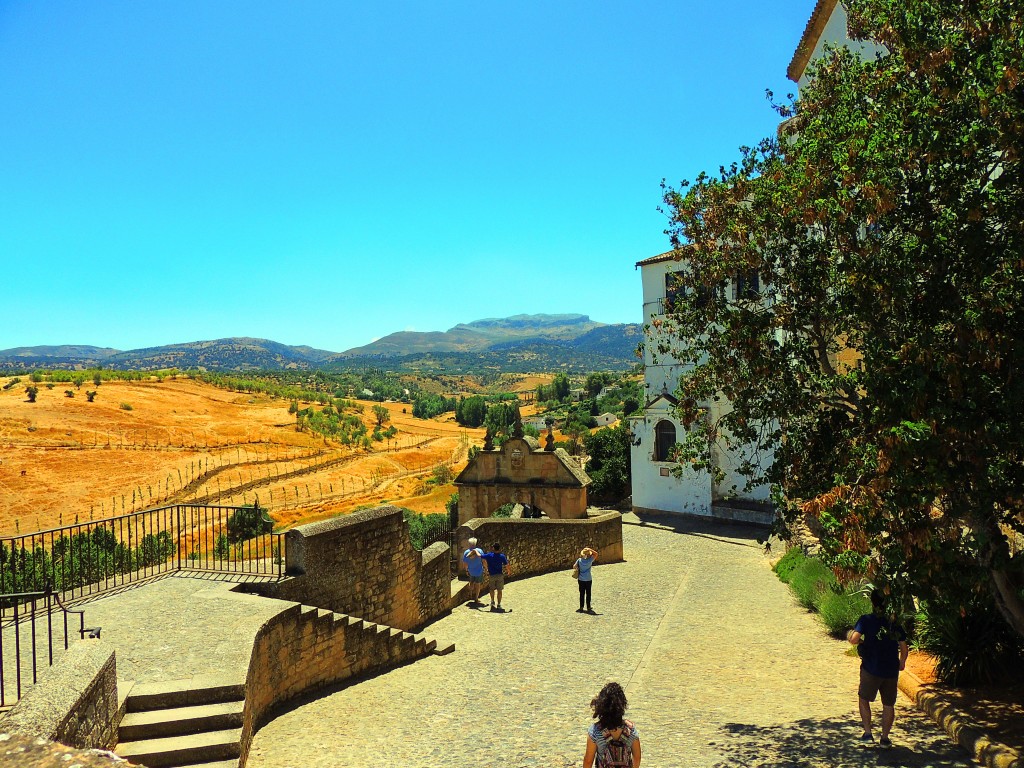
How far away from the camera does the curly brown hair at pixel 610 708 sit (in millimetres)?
5430

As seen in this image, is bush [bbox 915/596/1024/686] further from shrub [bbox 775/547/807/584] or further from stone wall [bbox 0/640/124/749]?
stone wall [bbox 0/640/124/749]

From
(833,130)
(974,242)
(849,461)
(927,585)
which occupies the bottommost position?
(927,585)

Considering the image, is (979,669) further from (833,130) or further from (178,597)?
(178,597)

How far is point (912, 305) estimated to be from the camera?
23.2 ft

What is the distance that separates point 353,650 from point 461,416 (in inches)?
3682

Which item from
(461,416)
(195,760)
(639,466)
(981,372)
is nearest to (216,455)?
(639,466)

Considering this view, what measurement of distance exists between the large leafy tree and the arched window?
2100cm

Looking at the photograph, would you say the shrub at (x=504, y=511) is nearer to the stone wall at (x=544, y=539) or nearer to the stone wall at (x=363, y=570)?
the stone wall at (x=544, y=539)

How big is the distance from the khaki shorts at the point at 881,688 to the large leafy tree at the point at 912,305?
113 cm

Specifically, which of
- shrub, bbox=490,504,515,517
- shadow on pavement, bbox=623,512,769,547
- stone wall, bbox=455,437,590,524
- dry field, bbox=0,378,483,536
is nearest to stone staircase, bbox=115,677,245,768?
shrub, bbox=490,504,515,517

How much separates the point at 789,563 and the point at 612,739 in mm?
14207

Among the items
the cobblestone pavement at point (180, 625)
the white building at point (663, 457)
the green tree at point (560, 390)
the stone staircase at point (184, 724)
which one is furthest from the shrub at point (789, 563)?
the green tree at point (560, 390)

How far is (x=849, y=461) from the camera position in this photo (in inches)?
277

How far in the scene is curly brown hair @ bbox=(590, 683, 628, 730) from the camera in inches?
214
